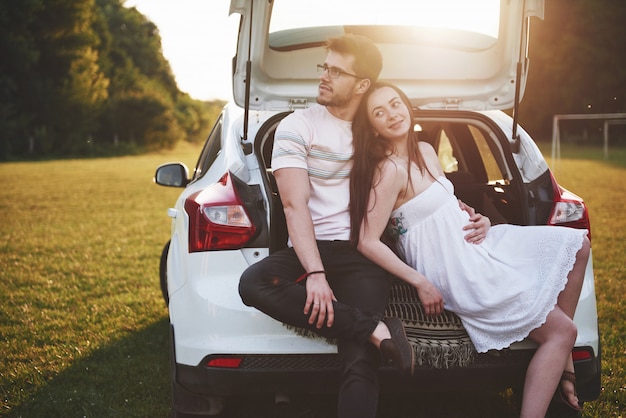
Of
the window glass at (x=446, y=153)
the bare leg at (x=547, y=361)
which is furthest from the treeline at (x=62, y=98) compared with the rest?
the bare leg at (x=547, y=361)

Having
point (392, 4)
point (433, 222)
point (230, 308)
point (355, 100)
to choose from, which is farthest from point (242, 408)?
point (392, 4)

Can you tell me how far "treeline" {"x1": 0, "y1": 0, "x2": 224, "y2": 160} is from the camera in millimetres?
38406

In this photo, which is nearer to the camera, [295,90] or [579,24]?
[295,90]

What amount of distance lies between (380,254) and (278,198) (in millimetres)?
716

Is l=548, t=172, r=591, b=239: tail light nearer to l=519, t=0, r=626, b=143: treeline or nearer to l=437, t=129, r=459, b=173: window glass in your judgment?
l=437, t=129, r=459, b=173: window glass

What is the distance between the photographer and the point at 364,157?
2.79 meters

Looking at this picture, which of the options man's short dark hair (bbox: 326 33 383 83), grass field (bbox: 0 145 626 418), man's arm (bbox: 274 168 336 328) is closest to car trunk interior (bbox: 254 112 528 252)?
man's arm (bbox: 274 168 336 328)

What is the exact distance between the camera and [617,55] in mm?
45469

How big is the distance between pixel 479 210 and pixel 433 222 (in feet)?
3.21

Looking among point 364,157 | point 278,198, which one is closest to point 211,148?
point 278,198

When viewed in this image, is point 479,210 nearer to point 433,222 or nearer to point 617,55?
point 433,222

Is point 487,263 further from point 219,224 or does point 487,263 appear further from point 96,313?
point 96,313

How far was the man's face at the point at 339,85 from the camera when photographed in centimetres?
294

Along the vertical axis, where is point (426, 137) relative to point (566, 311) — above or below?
above
